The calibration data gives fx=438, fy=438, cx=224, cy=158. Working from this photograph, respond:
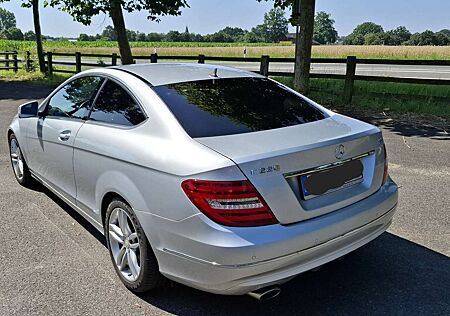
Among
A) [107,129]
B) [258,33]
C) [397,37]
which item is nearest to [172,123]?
[107,129]

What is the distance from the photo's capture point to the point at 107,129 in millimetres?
3277

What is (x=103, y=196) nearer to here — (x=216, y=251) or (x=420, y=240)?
(x=216, y=251)

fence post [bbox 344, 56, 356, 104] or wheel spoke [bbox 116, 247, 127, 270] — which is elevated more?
fence post [bbox 344, 56, 356, 104]

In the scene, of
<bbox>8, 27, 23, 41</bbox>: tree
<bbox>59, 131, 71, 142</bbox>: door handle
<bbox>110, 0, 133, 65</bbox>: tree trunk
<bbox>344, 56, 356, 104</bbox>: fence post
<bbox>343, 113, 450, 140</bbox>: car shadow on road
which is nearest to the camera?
<bbox>59, 131, 71, 142</bbox>: door handle

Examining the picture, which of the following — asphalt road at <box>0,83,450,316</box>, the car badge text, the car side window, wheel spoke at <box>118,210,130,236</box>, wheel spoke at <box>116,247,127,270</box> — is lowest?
asphalt road at <box>0,83,450,316</box>

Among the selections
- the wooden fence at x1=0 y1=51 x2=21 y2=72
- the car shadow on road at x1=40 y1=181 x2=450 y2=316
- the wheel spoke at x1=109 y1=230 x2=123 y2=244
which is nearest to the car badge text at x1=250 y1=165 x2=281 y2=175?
the car shadow on road at x1=40 y1=181 x2=450 y2=316

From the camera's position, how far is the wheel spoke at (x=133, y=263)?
2.99 m

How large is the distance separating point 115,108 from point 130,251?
110cm

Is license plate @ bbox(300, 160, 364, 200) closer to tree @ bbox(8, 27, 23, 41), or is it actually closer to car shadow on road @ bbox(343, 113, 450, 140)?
car shadow on road @ bbox(343, 113, 450, 140)

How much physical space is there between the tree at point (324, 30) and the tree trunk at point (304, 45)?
9417 cm

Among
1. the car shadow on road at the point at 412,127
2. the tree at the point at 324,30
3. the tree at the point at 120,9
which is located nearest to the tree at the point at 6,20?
the tree at the point at 324,30

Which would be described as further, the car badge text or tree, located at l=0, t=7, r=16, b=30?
tree, located at l=0, t=7, r=16, b=30

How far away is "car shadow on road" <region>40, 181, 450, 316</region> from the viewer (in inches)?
111

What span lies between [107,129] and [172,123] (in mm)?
674
